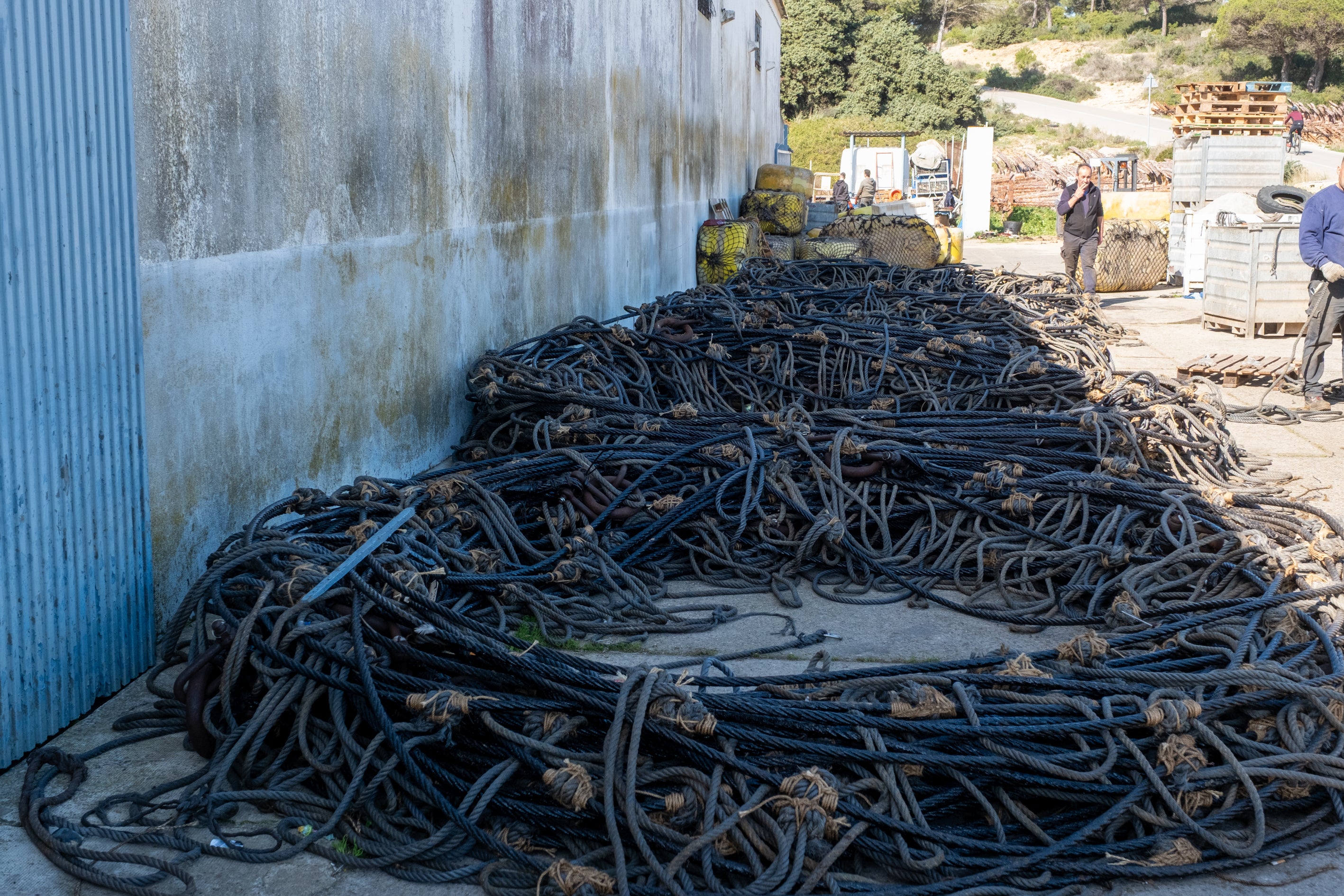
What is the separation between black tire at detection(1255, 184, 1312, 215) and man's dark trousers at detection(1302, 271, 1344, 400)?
4184 mm

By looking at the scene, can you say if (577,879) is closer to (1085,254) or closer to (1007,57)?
(1085,254)

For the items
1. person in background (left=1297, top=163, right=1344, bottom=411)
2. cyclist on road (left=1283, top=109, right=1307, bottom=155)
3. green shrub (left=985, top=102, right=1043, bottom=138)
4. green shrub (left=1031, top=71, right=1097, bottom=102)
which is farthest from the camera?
green shrub (left=1031, top=71, right=1097, bottom=102)

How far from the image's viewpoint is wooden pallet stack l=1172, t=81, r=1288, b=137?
22641mm

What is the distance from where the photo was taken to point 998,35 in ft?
243

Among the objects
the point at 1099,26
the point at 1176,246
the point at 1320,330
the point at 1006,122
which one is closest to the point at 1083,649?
the point at 1320,330

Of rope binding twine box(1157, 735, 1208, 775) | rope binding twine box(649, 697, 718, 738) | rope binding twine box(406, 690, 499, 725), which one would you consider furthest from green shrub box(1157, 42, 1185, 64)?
rope binding twine box(406, 690, 499, 725)

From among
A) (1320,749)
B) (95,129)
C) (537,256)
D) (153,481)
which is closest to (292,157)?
(95,129)

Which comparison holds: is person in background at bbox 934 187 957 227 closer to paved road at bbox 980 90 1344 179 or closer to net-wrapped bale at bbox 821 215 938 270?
net-wrapped bale at bbox 821 215 938 270

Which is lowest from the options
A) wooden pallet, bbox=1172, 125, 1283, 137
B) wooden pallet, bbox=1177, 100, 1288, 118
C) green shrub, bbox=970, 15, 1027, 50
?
wooden pallet, bbox=1172, 125, 1283, 137

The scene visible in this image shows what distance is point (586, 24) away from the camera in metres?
8.36

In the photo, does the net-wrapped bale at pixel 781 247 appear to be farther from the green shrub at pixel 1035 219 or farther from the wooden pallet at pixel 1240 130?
the green shrub at pixel 1035 219

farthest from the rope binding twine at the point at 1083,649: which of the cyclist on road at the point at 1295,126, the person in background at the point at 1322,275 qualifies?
the cyclist on road at the point at 1295,126

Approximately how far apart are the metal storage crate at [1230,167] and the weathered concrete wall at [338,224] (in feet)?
42.2

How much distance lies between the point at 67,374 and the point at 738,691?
6.84 feet
